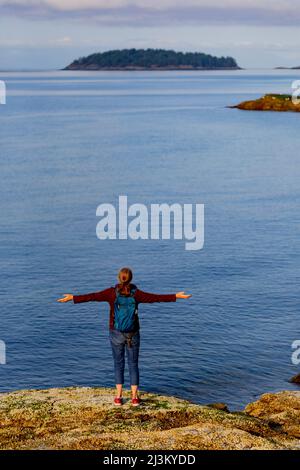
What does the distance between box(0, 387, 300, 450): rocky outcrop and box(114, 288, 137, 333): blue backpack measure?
3080 millimetres

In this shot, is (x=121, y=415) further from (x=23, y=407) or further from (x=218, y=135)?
(x=218, y=135)

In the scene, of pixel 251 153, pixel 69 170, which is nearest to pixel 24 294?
pixel 69 170

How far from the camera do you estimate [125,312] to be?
23.2 meters

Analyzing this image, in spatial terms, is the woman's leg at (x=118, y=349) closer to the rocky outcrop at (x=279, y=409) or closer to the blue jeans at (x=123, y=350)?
the blue jeans at (x=123, y=350)

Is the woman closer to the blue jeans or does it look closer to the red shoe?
the blue jeans

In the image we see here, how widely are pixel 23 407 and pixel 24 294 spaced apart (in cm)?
4034

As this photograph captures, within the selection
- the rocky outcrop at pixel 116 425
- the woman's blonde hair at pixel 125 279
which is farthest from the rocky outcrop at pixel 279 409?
the woman's blonde hair at pixel 125 279

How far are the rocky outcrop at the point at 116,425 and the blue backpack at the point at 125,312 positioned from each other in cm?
308

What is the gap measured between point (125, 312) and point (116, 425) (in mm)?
3591

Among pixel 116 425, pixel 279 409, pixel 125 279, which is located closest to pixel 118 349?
pixel 116 425

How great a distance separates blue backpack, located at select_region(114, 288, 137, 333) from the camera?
2308 centimetres

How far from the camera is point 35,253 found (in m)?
81.2

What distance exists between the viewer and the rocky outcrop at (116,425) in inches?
895

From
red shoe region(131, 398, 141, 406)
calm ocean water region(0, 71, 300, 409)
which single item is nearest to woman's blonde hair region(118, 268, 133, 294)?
red shoe region(131, 398, 141, 406)
